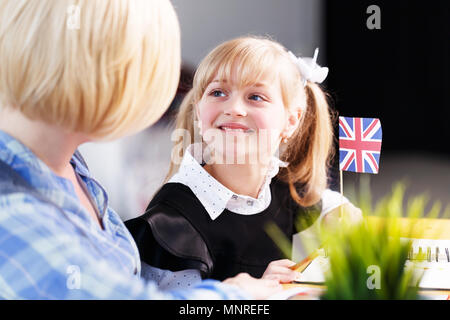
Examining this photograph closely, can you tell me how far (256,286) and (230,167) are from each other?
26cm

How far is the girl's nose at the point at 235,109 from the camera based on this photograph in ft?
3.41

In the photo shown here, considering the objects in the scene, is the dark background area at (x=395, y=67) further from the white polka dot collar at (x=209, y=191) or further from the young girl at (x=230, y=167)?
the white polka dot collar at (x=209, y=191)

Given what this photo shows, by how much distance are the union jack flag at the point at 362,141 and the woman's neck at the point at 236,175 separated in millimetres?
184

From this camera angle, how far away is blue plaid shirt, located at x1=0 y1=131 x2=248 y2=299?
2.46 feet

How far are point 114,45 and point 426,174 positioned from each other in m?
0.71

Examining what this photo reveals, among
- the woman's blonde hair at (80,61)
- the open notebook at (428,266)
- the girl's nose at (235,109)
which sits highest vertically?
the woman's blonde hair at (80,61)

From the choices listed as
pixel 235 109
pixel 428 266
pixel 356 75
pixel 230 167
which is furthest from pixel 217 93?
pixel 428 266

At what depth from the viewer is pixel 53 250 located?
752mm

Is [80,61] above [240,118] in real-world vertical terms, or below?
above

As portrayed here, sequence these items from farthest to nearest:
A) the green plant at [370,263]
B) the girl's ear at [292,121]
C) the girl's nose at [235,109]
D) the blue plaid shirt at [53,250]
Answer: the girl's ear at [292,121]
the girl's nose at [235,109]
the green plant at [370,263]
the blue plaid shirt at [53,250]

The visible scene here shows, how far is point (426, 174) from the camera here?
3.86ft

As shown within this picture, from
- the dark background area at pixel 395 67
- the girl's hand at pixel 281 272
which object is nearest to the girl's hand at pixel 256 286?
the girl's hand at pixel 281 272

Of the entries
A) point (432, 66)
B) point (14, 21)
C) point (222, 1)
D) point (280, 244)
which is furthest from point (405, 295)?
point (14, 21)

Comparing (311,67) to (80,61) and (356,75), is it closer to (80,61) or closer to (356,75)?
(356,75)
